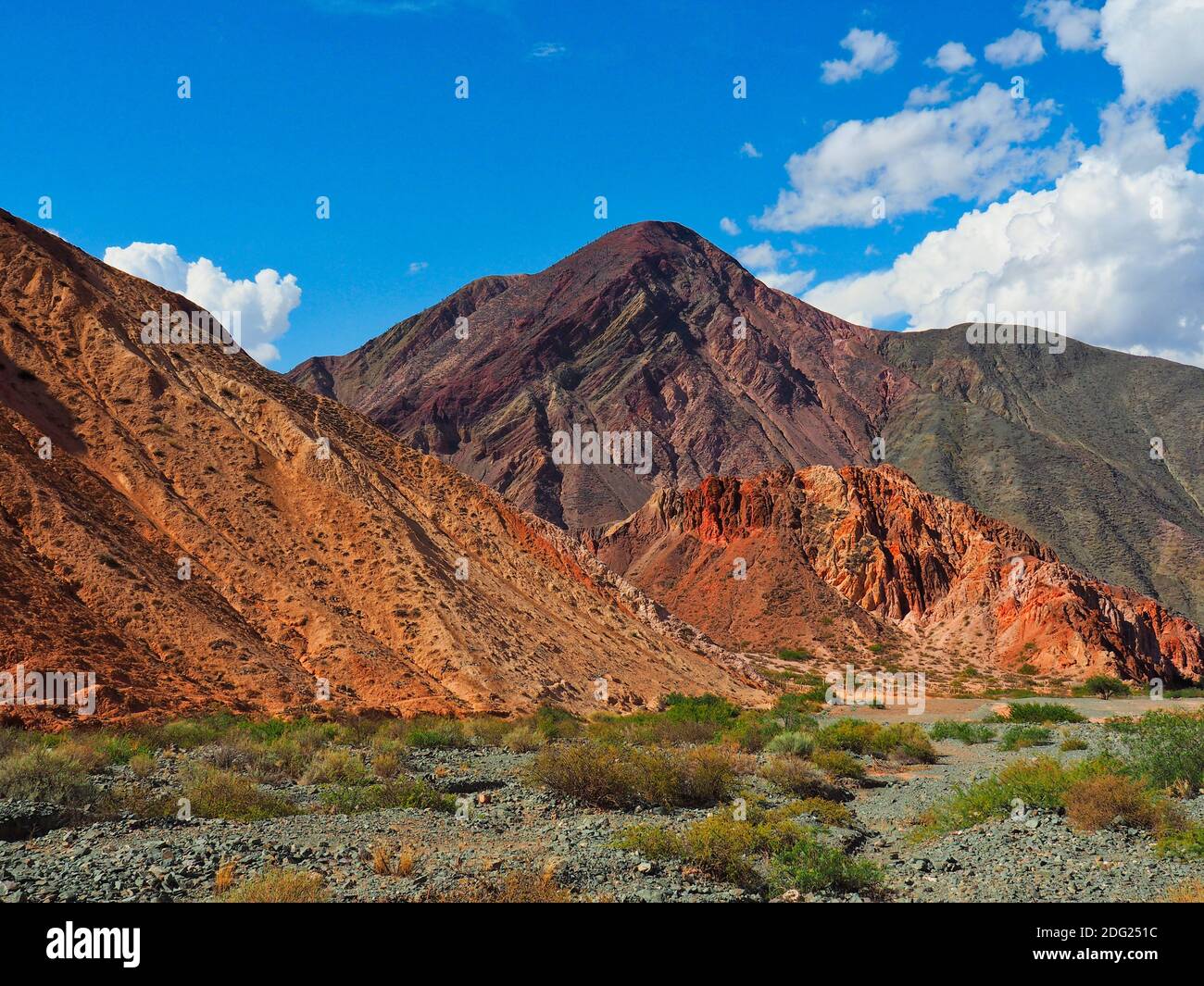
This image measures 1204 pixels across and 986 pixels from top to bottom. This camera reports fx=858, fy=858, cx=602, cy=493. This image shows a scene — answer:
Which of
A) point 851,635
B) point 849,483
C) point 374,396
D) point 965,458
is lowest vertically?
point 851,635

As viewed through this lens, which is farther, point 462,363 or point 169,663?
point 462,363

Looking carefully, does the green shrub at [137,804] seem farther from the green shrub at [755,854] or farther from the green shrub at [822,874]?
the green shrub at [822,874]

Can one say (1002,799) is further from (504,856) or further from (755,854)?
(504,856)

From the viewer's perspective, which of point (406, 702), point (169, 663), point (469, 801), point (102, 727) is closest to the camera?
point (469, 801)

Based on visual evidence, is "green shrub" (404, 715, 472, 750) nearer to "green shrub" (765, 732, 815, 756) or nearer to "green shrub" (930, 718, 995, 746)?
"green shrub" (765, 732, 815, 756)

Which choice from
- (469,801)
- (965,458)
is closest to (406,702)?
(469,801)

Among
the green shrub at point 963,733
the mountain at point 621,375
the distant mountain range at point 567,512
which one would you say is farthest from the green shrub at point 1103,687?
the mountain at point 621,375

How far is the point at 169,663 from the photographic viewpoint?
70.4 feet

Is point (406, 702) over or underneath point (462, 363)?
underneath

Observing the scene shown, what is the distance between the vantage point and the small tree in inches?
1869

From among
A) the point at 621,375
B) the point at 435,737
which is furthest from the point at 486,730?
the point at 621,375

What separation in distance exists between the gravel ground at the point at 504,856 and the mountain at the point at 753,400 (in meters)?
93.7

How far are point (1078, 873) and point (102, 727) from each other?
17252 mm
